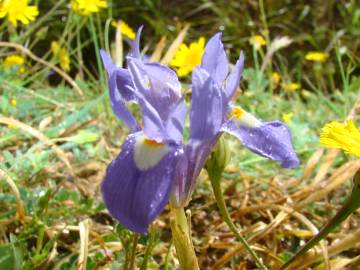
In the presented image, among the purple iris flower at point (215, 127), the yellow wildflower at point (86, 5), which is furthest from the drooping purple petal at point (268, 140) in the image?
the yellow wildflower at point (86, 5)

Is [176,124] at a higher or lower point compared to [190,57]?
higher

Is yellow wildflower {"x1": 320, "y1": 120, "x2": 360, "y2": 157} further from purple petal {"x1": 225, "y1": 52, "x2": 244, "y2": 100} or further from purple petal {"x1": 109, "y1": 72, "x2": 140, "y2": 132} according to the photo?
purple petal {"x1": 109, "y1": 72, "x2": 140, "y2": 132}

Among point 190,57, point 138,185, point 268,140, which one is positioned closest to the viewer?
point 138,185

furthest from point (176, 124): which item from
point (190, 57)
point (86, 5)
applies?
point (190, 57)

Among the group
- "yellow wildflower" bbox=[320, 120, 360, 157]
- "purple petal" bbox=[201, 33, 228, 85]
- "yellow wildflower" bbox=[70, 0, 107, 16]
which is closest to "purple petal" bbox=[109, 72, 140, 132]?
"purple petal" bbox=[201, 33, 228, 85]

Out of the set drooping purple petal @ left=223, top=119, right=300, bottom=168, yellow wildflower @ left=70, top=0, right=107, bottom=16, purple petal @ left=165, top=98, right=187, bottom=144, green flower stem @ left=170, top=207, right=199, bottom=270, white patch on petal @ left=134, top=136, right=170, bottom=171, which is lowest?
green flower stem @ left=170, top=207, right=199, bottom=270

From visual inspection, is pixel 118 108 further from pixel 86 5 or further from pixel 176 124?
pixel 86 5
